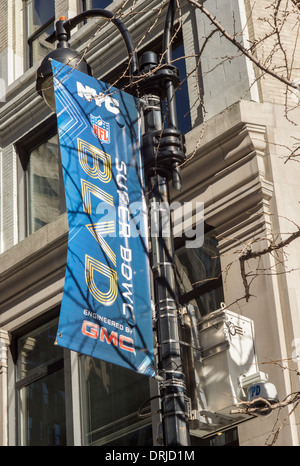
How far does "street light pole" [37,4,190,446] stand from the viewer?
856 centimetres

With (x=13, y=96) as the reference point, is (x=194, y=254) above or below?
below

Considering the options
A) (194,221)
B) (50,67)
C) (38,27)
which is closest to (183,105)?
(194,221)

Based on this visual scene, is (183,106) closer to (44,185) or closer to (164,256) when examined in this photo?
(44,185)

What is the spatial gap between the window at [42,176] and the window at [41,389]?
2356 mm

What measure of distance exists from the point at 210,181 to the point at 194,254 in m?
1.14

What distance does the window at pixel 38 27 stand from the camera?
20.2 metres

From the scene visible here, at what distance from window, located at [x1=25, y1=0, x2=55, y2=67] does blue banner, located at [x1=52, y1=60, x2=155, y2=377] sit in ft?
29.6

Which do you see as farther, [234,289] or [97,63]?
[97,63]

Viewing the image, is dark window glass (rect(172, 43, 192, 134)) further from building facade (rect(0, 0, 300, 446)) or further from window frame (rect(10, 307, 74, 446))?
window frame (rect(10, 307, 74, 446))

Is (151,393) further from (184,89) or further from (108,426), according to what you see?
(184,89)

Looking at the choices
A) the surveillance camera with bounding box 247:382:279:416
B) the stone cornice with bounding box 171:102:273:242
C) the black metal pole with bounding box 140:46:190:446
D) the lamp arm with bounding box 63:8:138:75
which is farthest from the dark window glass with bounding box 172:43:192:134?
the surveillance camera with bounding box 247:382:279:416

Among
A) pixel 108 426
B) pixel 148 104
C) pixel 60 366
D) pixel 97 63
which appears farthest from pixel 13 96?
pixel 148 104

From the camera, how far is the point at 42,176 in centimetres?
1839

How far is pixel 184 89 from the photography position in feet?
51.9
